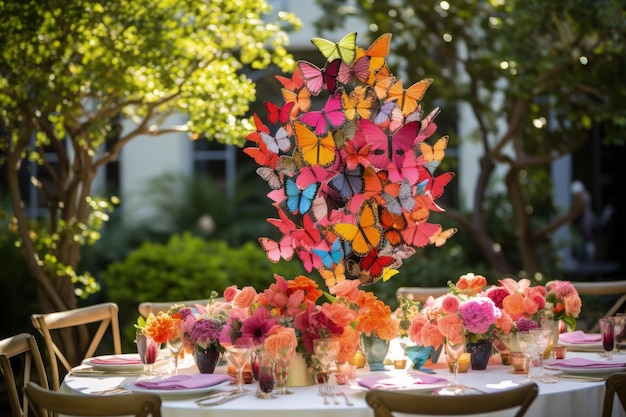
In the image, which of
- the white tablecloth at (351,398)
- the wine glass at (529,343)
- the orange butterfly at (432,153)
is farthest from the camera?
the orange butterfly at (432,153)

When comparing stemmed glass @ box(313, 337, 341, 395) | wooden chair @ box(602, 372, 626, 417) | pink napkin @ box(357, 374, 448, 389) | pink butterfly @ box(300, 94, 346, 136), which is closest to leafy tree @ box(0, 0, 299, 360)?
pink butterfly @ box(300, 94, 346, 136)

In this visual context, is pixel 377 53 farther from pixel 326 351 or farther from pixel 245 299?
pixel 326 351

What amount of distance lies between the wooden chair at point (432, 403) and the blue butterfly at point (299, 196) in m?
1.00

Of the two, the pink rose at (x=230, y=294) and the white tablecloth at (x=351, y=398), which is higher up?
the pink rose at (x=230, y=294)

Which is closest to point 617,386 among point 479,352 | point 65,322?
point 479,352

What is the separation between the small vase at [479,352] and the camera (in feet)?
11.8

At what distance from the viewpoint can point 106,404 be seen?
106 inches

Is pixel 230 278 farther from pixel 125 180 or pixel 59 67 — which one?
pixel 125 180

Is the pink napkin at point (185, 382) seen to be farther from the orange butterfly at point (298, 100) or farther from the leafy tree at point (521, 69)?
the leafy tree at point (521, 69)

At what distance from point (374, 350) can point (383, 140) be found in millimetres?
803

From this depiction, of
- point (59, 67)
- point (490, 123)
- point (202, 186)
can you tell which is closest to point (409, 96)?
point (59, 67)

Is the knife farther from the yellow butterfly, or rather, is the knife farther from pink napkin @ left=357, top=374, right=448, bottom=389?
the yellow butterfly

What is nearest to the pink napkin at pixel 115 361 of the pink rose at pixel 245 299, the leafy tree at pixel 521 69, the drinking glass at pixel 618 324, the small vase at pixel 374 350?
the pink rose at pixel 245 299

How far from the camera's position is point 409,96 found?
3.58 m
